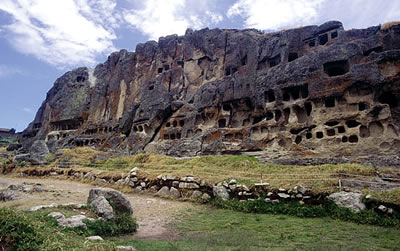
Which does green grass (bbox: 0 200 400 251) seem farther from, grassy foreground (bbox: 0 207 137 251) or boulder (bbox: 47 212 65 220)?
boulder (bbox: 47 212 65 220)

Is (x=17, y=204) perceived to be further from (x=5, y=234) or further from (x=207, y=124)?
(x=207, y=124)

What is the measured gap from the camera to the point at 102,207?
6.68 metres

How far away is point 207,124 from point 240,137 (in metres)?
4.38

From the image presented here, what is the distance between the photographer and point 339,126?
1819 centimetres

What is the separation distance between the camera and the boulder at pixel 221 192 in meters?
9.73

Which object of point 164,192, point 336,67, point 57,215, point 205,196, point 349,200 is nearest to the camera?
point 57,215

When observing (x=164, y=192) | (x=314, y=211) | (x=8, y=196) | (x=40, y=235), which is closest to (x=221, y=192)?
(x=164, y=192)

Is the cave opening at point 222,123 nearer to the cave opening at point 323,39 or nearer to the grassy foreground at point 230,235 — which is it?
the cave opening at point 323,39

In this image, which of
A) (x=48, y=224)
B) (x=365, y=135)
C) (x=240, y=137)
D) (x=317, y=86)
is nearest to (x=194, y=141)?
(x=240, y=137)

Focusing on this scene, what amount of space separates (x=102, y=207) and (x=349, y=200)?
22.0ft

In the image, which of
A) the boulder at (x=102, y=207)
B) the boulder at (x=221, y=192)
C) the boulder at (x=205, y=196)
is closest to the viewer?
the boulder at (x=102, y=207)

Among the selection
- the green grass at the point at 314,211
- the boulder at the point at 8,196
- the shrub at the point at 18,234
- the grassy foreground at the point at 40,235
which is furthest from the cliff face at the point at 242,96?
the shrub at the point at 18,234

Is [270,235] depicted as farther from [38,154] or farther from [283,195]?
[38,154]

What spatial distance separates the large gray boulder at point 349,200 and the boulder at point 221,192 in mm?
3408
